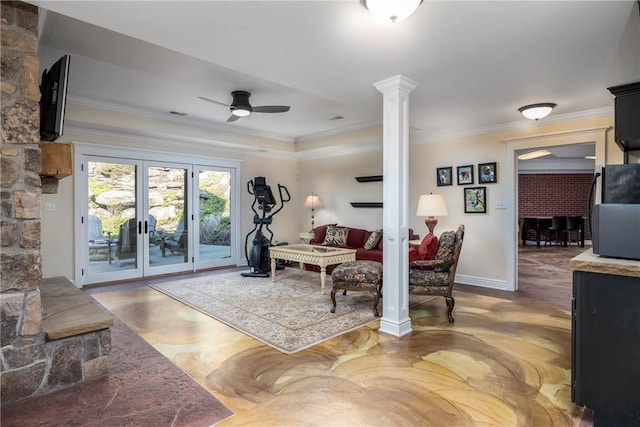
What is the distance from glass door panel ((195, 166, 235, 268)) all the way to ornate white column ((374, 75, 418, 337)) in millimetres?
4271

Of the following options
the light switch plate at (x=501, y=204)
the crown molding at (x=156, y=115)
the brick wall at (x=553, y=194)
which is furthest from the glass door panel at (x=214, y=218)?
the brick wall at (x=553, y=194)

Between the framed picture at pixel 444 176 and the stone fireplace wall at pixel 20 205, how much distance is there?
16.7 feet

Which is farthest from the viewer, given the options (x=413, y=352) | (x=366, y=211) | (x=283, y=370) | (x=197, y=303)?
(x=366, y=211)

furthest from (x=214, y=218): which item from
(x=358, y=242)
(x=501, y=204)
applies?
(x=501, y=204)

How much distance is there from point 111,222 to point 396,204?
4.56m

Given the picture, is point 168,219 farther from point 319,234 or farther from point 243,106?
point 243,106

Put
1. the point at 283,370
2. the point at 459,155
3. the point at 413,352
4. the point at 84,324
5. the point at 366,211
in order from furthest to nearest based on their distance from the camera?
the point at 366,211, the point at 459,155, the point at 413,352, the point at 283,370, the point at 84,324

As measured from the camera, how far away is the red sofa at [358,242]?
18.1 ft

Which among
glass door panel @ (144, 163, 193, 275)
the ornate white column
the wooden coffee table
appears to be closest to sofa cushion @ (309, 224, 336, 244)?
the wooden coffee table

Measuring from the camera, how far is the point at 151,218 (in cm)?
584

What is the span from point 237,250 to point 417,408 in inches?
215

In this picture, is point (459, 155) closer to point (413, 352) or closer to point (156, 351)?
point (413, 352)

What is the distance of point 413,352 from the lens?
2779mm

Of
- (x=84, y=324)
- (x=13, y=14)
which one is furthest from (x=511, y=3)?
(x=84, y=324)
